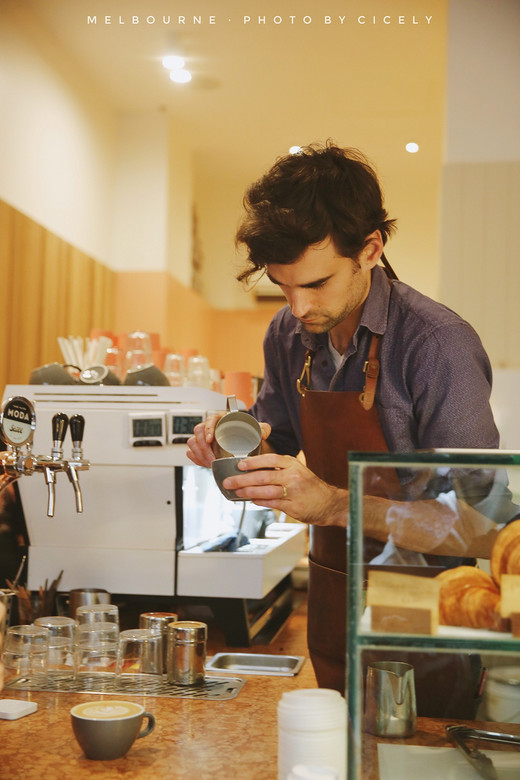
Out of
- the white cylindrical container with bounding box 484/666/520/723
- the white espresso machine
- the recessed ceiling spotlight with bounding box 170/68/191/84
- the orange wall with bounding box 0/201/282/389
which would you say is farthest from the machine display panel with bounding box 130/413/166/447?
the recessed ceiling spotlight with bounding box 170/68/191/84

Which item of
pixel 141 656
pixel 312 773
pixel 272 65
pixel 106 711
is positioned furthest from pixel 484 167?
pixel 312 773

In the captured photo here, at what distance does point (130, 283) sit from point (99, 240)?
32cm

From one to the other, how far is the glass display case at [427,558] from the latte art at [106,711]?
1.01 feet

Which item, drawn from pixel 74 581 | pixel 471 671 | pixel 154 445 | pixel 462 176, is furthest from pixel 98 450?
pixel 462 176

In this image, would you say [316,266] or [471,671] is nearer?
[471,671]

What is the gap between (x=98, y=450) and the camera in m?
1.76

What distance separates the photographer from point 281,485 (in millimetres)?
1137

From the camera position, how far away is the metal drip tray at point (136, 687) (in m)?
1.29

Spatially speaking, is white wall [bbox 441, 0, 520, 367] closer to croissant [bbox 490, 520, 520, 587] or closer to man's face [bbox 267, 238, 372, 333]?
man's face [bbox 267, 238, 372, 333]

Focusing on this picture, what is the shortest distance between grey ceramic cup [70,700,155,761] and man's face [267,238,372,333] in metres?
0.69

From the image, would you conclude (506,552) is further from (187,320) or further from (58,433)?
(187,320)

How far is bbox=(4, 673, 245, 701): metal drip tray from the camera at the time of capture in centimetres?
129

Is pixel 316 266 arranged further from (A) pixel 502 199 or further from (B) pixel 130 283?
(B) pixel 130 283

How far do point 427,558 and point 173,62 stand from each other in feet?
12.9
